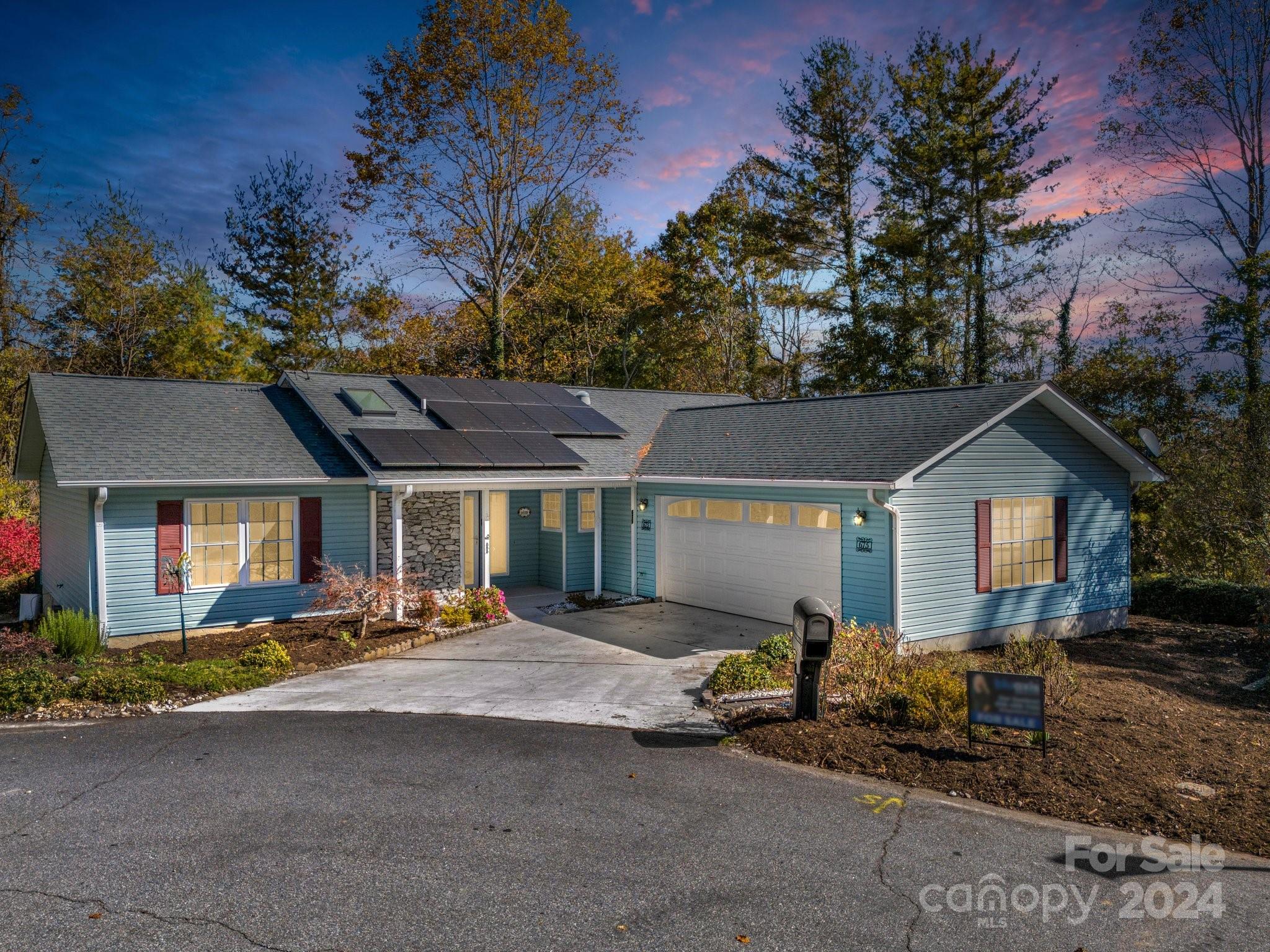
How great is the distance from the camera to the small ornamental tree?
11812mm

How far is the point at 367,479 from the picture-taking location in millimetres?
12578

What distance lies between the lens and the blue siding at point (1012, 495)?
10867 millimetres

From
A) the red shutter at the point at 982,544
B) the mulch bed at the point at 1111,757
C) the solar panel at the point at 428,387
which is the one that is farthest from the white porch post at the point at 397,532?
the red shutter at the point at 982,544

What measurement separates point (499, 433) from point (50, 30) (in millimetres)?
13602

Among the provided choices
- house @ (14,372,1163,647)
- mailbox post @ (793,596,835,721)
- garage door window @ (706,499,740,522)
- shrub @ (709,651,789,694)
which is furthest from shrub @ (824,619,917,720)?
garage door window @ (706,499,740,522)

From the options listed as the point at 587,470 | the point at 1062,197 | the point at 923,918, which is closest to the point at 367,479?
the point at 587,470

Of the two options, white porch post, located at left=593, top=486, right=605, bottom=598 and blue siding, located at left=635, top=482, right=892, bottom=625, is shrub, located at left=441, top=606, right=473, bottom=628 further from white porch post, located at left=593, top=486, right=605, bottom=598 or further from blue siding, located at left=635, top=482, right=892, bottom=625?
blue siding, located at left=635, top=482, right=892, bottom=625

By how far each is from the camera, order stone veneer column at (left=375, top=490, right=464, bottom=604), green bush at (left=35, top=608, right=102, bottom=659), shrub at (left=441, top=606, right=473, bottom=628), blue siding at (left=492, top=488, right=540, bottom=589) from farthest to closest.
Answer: blue siding at (left=492, top=488, right=540, bottom=589), stone veneer column at (left=375, top=490, right=464, bottom=604), shrub at (left=441, top=606, right=473, bottom=628), green bush at (left=35, top=608, right=102, bottom=659)

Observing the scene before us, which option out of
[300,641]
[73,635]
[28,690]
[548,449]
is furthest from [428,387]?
[28,690]

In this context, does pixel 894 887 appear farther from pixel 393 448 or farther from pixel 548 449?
pixel 548 449

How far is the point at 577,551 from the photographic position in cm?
1602

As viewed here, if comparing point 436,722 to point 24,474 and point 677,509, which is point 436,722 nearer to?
point 677,509

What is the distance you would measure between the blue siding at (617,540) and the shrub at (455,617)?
345cm

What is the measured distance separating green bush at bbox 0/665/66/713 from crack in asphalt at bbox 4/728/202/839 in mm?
2060
